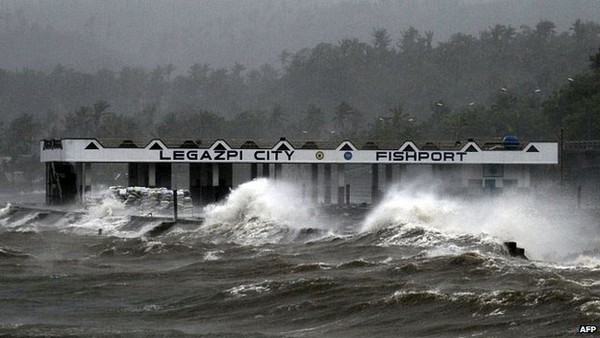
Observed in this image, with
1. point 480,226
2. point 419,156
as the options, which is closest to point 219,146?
point 419,156

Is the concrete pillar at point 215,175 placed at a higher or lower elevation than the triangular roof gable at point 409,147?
lower

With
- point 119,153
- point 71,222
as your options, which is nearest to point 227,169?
point 119,153

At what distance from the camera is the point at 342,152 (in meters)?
63.8

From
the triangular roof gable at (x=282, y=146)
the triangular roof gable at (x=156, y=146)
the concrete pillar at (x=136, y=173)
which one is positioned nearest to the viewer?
the triangular roof gable at (x=156, y=146)

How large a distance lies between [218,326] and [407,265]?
744 cm

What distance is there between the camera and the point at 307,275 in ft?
101

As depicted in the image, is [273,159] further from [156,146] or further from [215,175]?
[156,146]
